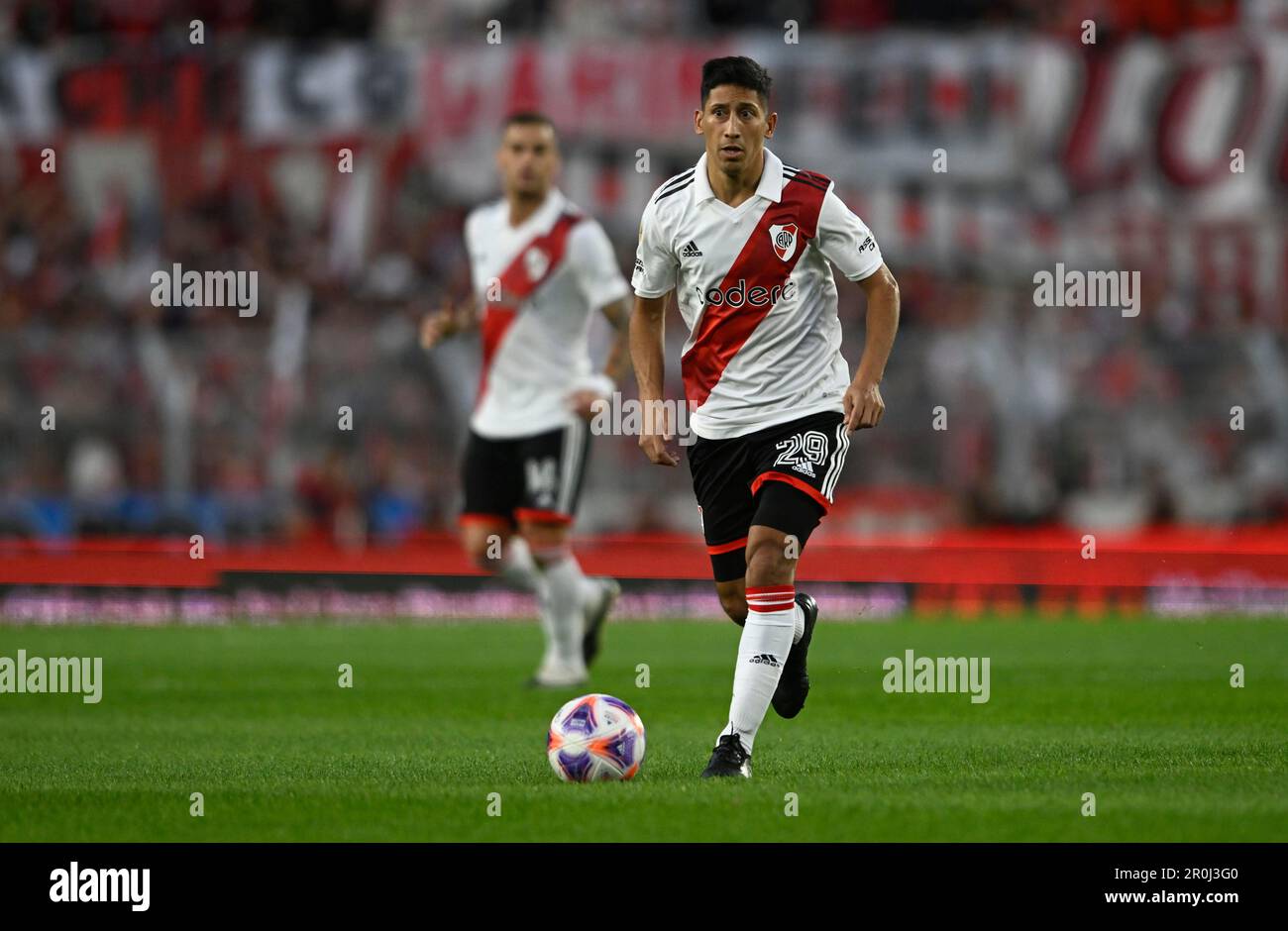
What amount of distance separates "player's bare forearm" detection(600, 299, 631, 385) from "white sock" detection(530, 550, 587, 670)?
106 cm

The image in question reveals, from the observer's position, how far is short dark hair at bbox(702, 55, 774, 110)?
283 inches

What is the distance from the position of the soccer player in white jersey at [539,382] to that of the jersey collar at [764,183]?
3.75m

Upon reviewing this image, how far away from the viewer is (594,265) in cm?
1150

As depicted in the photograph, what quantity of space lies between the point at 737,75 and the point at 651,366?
1.16 m

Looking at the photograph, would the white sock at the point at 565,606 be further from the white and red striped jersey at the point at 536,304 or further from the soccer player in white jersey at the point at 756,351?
the soccer player in white jersey at the point at 756,351

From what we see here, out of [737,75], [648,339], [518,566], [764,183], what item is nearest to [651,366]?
[648,339]

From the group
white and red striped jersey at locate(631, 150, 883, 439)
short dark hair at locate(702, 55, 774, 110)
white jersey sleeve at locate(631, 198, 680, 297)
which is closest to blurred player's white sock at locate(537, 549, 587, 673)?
white and red striped jersey at locate(631, 150, 883, 439)

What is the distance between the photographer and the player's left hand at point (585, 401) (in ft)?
37.4

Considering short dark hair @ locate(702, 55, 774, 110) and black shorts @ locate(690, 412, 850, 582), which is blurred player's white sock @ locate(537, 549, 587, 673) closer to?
black shorts @ locate(690, 412, 850, 582)

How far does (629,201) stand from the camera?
2236cm

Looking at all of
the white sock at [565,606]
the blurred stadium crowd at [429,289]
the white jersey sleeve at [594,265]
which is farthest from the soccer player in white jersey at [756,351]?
the blurred stadium crowd at [429,289]
